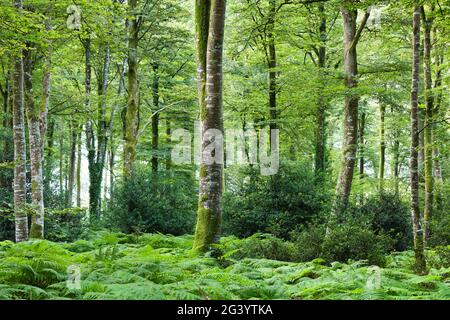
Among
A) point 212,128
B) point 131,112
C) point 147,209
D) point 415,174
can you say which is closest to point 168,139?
point 131,112

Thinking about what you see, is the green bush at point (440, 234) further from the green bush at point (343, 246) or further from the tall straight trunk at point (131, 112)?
the tall straight trunk at point (131, 112)

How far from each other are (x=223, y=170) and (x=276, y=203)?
4.03 meters

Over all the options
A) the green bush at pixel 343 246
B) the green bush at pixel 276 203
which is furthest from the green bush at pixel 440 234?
the green bush at pixel 343 246

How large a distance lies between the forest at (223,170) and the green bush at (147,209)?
56 millimetres

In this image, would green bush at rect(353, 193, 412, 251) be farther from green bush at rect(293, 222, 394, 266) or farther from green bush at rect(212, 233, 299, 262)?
green bush at rect(212, 233, 299, 262)

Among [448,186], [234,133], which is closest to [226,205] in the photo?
[448,186]

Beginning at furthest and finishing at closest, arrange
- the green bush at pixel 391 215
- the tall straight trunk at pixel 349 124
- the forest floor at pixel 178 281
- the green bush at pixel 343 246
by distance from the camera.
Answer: the green bush at pixel 391 215, the tall straight trunk at pixel 349 124, the green bush at pixel 343 246, the forest floor at pixel 178 281

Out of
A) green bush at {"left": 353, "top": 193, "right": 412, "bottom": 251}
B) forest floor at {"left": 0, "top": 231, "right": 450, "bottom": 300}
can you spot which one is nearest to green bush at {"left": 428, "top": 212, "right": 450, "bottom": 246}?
green bush at {"left": 353, "top": 193, "right": 412, "bottom": 251}

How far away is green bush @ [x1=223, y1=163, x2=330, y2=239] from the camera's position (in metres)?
13.8

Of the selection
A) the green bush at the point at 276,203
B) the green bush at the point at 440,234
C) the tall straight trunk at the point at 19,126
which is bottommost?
the green bush at the point at 440,234

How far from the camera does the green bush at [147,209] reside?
14.1 metres

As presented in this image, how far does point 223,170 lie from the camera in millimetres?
10633

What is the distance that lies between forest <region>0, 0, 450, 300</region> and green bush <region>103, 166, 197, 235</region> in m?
0.06
